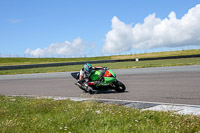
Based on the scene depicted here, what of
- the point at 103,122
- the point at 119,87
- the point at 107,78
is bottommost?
the point at 103,122

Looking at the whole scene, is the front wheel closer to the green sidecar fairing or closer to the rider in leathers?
the green sidecar fairing

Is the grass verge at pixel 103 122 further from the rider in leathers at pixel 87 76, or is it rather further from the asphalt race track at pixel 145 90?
the rider in leathers at pixel 87 76

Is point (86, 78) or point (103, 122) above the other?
point (86, 78)

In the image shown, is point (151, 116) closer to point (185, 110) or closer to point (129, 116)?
point (129, 116)

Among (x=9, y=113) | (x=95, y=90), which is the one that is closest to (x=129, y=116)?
(x=9, y=113)

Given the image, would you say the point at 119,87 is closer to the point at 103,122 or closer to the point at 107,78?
the point at 107,78

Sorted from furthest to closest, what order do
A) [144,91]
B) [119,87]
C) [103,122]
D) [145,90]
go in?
[145,90] → [119,87] → [144,91] → [103,122]

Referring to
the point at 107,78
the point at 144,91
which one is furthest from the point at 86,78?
the point at 144,91

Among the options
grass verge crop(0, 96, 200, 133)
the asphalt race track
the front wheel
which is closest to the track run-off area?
the asphalt race track

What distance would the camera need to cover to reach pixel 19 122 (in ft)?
19.5

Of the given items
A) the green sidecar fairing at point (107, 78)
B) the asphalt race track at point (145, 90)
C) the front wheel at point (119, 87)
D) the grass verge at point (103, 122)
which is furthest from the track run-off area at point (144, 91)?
the grass verge at point (103, 122)

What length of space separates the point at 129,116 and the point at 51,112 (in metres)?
2.24

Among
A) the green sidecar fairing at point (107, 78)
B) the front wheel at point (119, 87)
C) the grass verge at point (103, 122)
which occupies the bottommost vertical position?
the grass verge at point (103, 122)

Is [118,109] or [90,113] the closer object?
[90,113]
